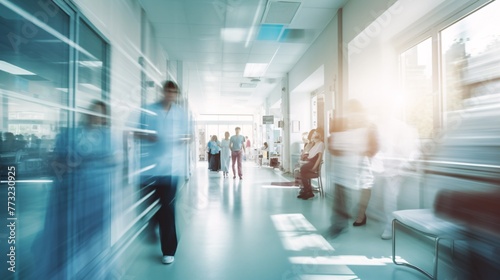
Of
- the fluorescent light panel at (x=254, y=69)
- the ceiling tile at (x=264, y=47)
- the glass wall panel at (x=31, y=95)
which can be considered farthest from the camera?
the fluorescent light panel at (x=254, y=69)

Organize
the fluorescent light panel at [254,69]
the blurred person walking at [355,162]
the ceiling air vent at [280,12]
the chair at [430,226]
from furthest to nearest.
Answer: the fluorescent light panel at [254,69] < the ceiling air vent at [280,12] < the blurred person walking at [355,162] < the chair at [430,226]

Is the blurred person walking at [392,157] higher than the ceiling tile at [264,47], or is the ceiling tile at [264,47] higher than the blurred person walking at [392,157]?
the ceiling tile at [264,47]

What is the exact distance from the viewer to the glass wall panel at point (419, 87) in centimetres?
300

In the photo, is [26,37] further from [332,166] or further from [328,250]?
[332,166]

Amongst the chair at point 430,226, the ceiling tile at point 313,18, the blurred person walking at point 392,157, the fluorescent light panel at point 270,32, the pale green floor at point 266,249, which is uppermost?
the ceiling tile at point 313,18

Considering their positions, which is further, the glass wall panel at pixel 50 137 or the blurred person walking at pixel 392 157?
the blurred person walking at pixel 392 157

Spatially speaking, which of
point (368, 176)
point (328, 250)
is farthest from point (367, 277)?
point (368, 176)

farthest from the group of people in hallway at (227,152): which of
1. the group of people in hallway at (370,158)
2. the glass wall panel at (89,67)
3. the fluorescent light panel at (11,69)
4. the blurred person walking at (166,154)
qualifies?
the fluorescent light panel at (11,69)

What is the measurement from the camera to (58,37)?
6.66 ft

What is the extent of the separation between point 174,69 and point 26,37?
5.46 metres

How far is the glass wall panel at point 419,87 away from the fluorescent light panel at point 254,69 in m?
4.49

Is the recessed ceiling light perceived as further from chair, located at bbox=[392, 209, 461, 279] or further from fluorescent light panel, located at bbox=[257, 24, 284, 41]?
chair, located at bbox=[392, 209, 461, 279]

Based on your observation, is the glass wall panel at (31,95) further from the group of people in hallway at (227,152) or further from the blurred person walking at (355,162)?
the group of people in hallway at (227,152)

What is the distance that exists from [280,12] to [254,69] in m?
3.68
